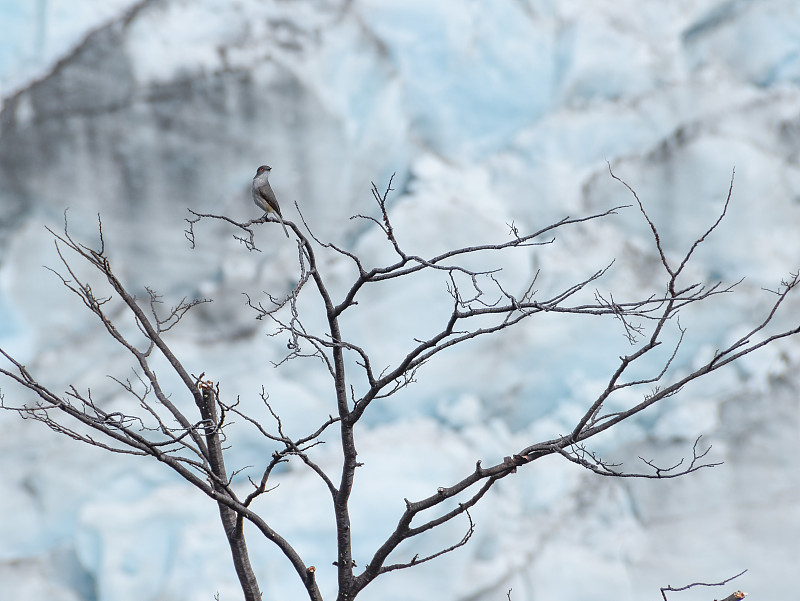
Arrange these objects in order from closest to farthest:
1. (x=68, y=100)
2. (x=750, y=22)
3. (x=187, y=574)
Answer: (x=187, y=574)
(x=68, y=100)
(x=750, y=22)

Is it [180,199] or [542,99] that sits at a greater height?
[542,99]

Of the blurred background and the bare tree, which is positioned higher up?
the blurred background

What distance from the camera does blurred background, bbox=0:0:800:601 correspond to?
3.40 metres

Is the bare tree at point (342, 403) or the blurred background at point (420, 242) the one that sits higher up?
the blurred background at point (420, 242)

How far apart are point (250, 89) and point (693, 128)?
2.27 meters

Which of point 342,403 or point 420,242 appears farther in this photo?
point 420,242

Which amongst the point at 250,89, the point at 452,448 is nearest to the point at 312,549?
the point at 452,448

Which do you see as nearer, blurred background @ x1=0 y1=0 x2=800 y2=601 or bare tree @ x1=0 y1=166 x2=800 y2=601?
bare tree @ x1=0 y1=166 x2=800 y2=601

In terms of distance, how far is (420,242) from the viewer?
379 centimetres

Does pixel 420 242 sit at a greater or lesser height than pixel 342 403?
greater

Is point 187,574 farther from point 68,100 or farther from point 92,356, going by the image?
point 68,100

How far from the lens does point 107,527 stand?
10.7 feet

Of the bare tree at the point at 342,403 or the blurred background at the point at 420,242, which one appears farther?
the blurred background at the point at 420,242

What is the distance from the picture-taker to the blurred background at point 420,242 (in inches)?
134
